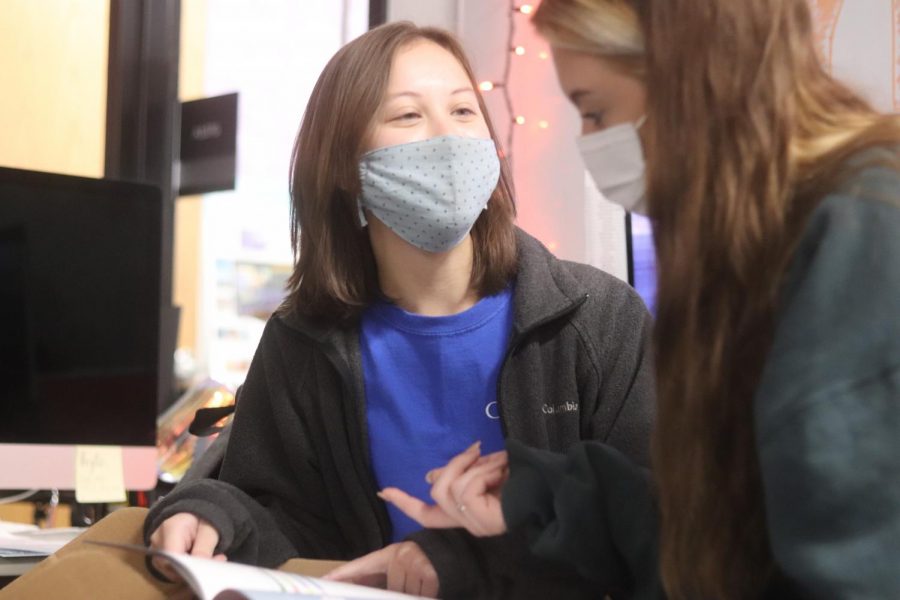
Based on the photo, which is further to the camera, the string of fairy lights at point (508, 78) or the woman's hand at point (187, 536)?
the string of fairy lights at point (508, 78)

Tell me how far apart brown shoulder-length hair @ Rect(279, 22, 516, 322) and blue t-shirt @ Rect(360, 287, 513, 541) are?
0.07 meters

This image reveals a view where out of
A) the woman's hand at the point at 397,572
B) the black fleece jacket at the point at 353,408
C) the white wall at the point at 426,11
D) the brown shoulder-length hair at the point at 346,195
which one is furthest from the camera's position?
the white wall at the point at 426,11

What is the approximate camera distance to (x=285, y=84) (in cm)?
337

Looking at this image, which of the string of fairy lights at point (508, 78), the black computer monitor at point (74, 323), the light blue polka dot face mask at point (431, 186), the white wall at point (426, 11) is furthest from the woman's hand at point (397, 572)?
the white wall at point (426, 11)

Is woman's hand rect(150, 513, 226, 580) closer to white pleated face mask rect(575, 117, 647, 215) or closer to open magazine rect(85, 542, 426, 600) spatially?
open magazine rect(85, 542, 426, 600)

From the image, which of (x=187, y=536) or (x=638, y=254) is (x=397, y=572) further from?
(x=638, y=254)

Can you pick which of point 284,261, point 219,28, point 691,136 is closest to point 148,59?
point 219,28

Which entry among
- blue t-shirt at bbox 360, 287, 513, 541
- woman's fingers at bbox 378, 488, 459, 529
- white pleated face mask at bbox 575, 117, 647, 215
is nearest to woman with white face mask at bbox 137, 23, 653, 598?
blue t-shirt at bbox 360, 287, 513, 541

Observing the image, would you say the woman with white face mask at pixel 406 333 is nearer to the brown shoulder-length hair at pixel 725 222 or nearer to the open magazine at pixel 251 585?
the open magazine at pixel 251 585

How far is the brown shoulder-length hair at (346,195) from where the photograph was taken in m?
1.53

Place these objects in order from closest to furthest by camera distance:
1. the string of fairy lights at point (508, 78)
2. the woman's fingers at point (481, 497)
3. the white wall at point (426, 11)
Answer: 1. the woman's fingers at point (481, 497)
2. the string of fairy lights at point (508, 78)
3. the white wall at point (426, 11)

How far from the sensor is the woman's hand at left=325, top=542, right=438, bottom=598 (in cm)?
119

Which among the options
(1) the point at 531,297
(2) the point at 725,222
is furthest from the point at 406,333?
(2) the point at 725,222

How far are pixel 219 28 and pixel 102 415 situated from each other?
1.82 meters
